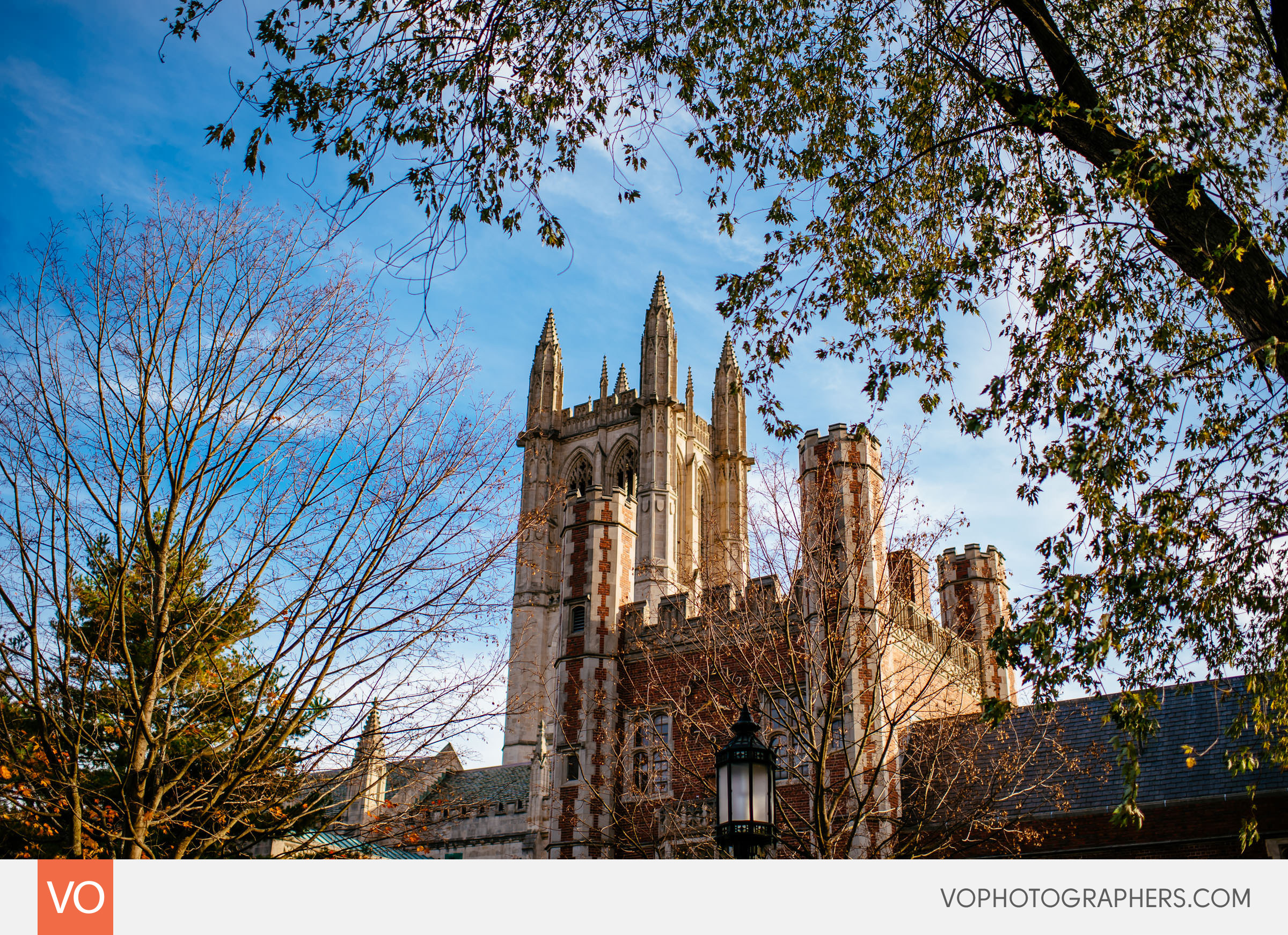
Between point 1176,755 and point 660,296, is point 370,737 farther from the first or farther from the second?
point 660,296

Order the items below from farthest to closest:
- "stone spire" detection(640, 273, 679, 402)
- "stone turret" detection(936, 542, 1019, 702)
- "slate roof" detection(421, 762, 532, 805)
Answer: "stone spire" detection(640, 273, 679, 402) < "slate roof" detection(421, 762, 532, 805) < "stone turret" detection(936, 542, 1019, 702)

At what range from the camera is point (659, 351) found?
6162cm

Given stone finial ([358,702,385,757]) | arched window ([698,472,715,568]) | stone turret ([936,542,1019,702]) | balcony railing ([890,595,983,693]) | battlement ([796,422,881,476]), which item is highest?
arched window ([698,472,715,568])

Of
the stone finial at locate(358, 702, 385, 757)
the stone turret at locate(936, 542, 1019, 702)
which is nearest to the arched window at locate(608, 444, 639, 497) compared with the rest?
the stone turret at locate(936, 542, 1019, 702)

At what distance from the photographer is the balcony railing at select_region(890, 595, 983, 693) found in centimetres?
1941

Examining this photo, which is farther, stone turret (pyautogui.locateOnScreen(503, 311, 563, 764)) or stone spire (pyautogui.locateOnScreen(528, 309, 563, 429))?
stone spire (pyautogui.locateOnScreen(528, 309, 563, 429))

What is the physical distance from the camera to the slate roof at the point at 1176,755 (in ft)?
50.9

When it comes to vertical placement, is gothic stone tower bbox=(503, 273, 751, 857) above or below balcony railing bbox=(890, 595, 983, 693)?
above

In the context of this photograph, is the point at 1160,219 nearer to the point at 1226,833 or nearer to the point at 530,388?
the point at 1226,833

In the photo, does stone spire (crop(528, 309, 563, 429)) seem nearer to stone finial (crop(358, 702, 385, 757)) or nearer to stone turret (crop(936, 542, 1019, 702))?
stone turret (crop(936, 542, 1019, 702))

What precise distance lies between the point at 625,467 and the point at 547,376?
9065 mm
